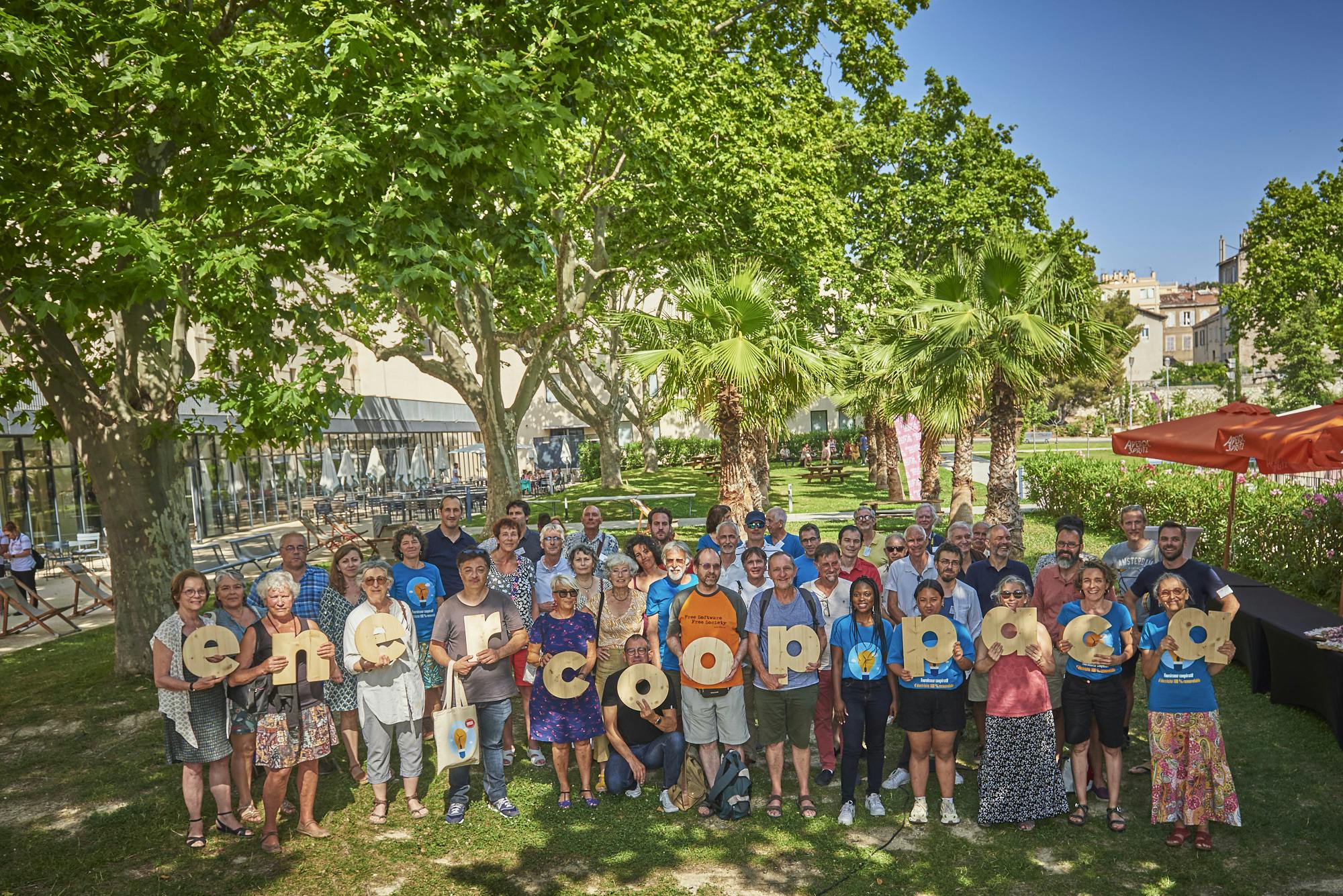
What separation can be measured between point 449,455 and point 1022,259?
3591 cm

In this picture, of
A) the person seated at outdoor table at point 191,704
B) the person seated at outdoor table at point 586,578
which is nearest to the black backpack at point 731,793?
the person seated at outdoor table at point 586,578

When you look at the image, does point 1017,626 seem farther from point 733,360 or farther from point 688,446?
point 688,446

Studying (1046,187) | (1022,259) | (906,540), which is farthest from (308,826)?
(1046,187)

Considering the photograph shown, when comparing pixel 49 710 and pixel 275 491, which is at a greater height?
pixel 275 491

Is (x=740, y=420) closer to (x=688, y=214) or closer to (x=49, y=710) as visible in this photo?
(x=688, y=214)

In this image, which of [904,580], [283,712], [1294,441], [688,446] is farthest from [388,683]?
[688,446]

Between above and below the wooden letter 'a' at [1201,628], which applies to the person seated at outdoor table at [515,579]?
above

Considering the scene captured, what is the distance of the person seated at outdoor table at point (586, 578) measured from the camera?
22.2 feet

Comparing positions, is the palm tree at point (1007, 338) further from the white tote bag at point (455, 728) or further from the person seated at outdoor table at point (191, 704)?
the person seated at outdoor table at point (191, 704)

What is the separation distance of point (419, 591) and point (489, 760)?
4.81ft

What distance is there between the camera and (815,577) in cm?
711

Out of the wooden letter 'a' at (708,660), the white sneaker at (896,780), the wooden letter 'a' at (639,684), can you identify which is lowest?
the white sneaker at (896,780)

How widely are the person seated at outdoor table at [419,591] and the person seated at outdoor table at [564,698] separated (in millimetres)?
1096

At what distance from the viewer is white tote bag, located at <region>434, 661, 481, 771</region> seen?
20.3ft
